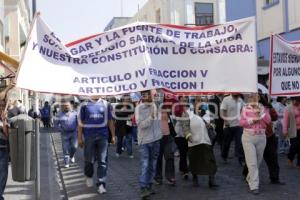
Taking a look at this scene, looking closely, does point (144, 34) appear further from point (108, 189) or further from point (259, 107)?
point (108, 189)

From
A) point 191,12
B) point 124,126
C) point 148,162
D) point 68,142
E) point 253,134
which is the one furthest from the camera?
point 191,12

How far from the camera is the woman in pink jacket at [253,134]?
334 inches

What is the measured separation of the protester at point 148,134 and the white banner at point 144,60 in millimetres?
1381

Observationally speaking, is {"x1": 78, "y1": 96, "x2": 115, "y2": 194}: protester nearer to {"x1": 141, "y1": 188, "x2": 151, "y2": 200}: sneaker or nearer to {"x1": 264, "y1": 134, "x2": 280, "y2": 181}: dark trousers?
{"x1": 141, "y1": 188, "x2": 151, "y2": 200}: sneaker

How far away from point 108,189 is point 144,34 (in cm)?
327

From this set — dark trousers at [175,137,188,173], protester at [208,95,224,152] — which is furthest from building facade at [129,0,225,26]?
dark trousers at [175,137,188,173]

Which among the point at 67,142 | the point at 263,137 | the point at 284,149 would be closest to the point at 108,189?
the point at 263,137

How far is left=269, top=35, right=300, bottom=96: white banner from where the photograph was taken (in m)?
8.56

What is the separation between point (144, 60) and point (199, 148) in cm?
274

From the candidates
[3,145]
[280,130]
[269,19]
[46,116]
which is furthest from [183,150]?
[46,116]

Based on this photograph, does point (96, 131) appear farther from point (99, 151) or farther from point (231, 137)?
point (231, 137)

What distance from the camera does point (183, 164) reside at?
32.5 feet

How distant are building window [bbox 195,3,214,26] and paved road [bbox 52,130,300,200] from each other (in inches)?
1392

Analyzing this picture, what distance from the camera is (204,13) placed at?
4606 cm
